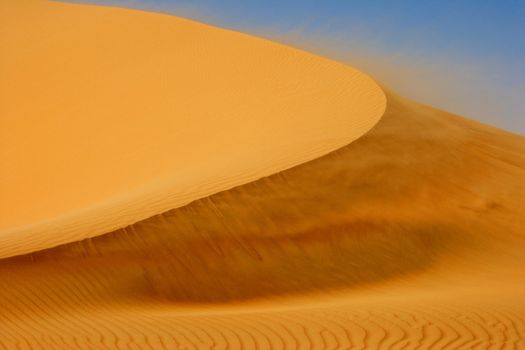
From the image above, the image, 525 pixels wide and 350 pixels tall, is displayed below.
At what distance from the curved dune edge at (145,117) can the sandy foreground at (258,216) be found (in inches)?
3.5

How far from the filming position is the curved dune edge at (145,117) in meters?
16.0

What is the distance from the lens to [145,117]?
26.6 meters

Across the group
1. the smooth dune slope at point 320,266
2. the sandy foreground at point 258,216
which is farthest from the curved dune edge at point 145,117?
the smooth dune slope at point 320,266

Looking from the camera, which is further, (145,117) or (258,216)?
(145,117)

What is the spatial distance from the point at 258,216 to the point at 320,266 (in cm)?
149

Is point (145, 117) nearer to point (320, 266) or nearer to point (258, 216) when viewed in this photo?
point (258, 216)

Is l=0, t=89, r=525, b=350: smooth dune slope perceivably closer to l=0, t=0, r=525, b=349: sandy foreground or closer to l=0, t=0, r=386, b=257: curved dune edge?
l=0, t=0, r=525, b=349: sandy foreground

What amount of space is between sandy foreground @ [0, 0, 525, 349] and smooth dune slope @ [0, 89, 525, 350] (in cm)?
4

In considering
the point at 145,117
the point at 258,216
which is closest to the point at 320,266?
the point at 258,216

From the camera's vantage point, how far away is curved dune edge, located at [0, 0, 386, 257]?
16.0 metres

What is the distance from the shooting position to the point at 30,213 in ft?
68.3

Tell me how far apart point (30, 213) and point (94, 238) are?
8844 millimetres

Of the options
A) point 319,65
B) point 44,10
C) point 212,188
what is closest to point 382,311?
point 212,188

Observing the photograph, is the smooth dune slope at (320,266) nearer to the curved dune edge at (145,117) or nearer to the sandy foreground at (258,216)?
the sandy foreground at (258,216)
